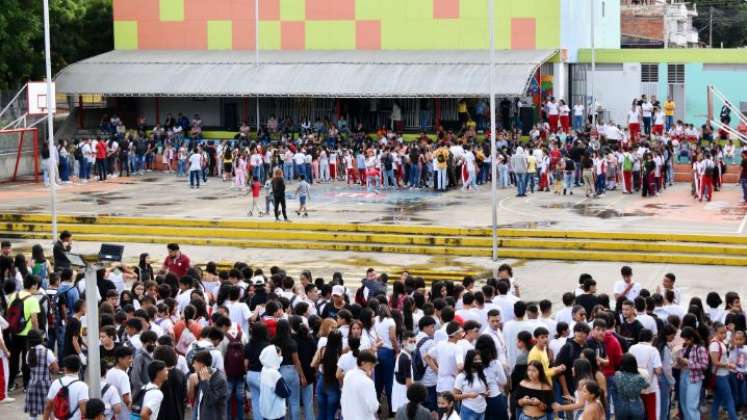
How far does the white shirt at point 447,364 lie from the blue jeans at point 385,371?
4.84 ft

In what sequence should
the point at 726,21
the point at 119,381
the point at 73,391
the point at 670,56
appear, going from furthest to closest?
the point at 726,21 < the point at 670,56 < the point at 119,381 < the point at 73,391

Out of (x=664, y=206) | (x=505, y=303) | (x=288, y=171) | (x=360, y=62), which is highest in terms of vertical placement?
(x=360, y=62)

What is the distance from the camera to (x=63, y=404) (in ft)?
45.6

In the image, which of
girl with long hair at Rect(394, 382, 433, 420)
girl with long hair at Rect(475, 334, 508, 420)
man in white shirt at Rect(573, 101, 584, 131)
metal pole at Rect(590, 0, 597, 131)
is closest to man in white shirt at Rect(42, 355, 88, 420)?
girl with long hair at Rect(394, 382, 433, 420)

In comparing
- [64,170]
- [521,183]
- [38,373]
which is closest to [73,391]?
[38,373]

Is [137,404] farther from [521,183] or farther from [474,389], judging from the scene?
[521,183]

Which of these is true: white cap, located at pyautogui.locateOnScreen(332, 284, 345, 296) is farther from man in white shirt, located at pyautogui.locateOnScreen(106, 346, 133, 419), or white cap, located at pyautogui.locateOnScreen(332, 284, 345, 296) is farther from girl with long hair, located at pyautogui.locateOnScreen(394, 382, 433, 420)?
girl with long hair, located at pyautogui.locateOnScreen(394, 382, 433, 420)

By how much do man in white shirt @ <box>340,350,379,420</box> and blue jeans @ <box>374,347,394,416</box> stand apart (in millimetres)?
2597

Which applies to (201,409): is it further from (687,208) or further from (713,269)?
(687,208)

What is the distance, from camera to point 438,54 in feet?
152

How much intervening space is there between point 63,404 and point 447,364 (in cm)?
425

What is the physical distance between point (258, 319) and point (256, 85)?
30.1 meters

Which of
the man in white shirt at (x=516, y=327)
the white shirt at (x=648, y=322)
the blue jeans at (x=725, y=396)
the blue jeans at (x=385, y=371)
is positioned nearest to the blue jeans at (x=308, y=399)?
the blue jeans at (x=385, y=371)

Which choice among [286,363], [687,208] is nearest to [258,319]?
[286,363]
